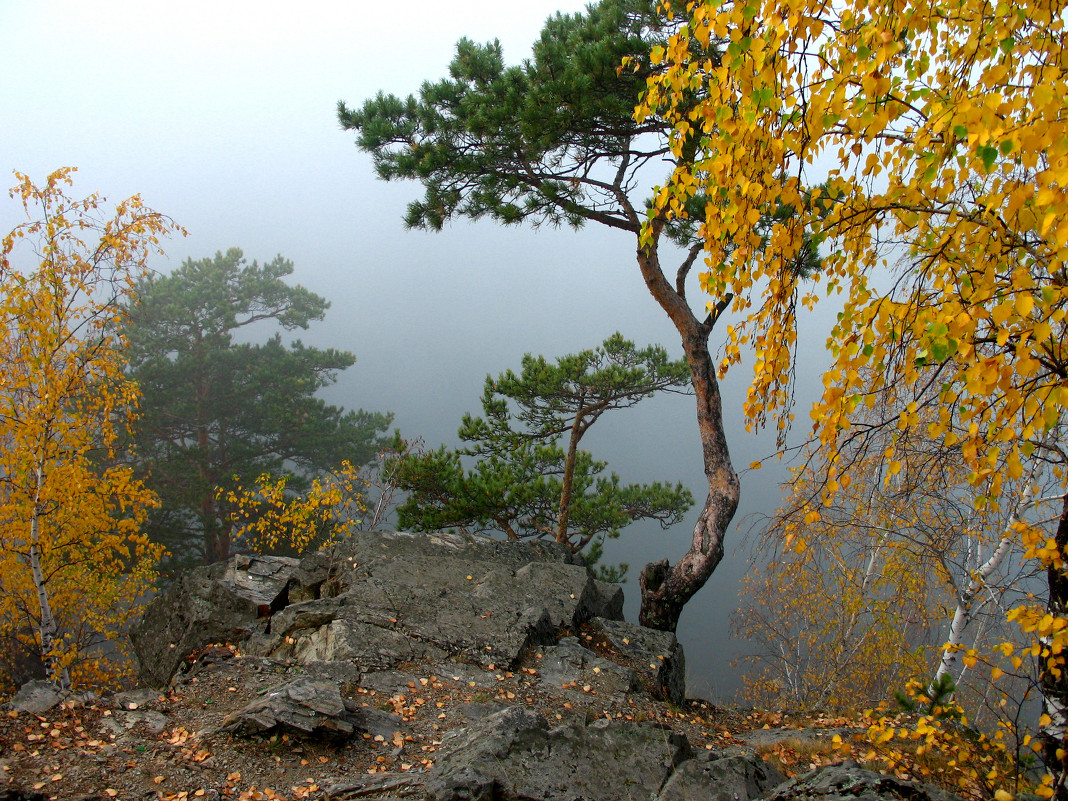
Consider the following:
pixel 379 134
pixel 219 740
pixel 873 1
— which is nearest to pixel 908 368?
pixel 873 1

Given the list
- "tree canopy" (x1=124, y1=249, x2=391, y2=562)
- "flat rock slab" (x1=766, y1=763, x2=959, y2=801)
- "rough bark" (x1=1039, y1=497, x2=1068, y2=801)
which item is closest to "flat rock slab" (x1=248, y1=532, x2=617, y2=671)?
"flat rock slab" (x1=766, y1=763, x2=959, y2=801)

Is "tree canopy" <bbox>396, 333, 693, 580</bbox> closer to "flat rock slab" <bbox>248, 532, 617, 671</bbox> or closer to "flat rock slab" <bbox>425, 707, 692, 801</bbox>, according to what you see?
"flat rock slab" <bbox>248, 532, 617, 671</bbox>

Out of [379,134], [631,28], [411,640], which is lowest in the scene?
[411,640]

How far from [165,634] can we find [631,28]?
343 inches

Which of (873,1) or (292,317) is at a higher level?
(292,317)

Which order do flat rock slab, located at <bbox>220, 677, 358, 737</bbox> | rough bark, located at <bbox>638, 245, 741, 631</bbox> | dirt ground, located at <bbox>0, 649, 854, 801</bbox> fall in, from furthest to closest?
rough bark, located at <bbox>638, 245, 741, 631</bbox> < flat rock slab, located at <bbox>220, 677, 358, 737</bbox> < dirt ground, located at <bbox>0, 649, 854, 801</bbox>

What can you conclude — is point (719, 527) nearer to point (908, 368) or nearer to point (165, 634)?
point (908, 368)

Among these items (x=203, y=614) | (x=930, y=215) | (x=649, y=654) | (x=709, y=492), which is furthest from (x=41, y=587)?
(x=930, y=215)

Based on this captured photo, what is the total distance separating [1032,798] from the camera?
139 inches

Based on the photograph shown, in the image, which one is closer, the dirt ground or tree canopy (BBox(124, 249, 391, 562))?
the dirt ground

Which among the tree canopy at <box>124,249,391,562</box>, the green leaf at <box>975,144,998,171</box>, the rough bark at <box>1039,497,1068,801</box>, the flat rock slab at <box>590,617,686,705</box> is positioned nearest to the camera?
the green leaf at <box>975,144,998,171</box>

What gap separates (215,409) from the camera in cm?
1820

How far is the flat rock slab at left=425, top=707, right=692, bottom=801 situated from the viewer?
3.38 metres

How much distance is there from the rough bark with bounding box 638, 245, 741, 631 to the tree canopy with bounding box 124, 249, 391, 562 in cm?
1203
